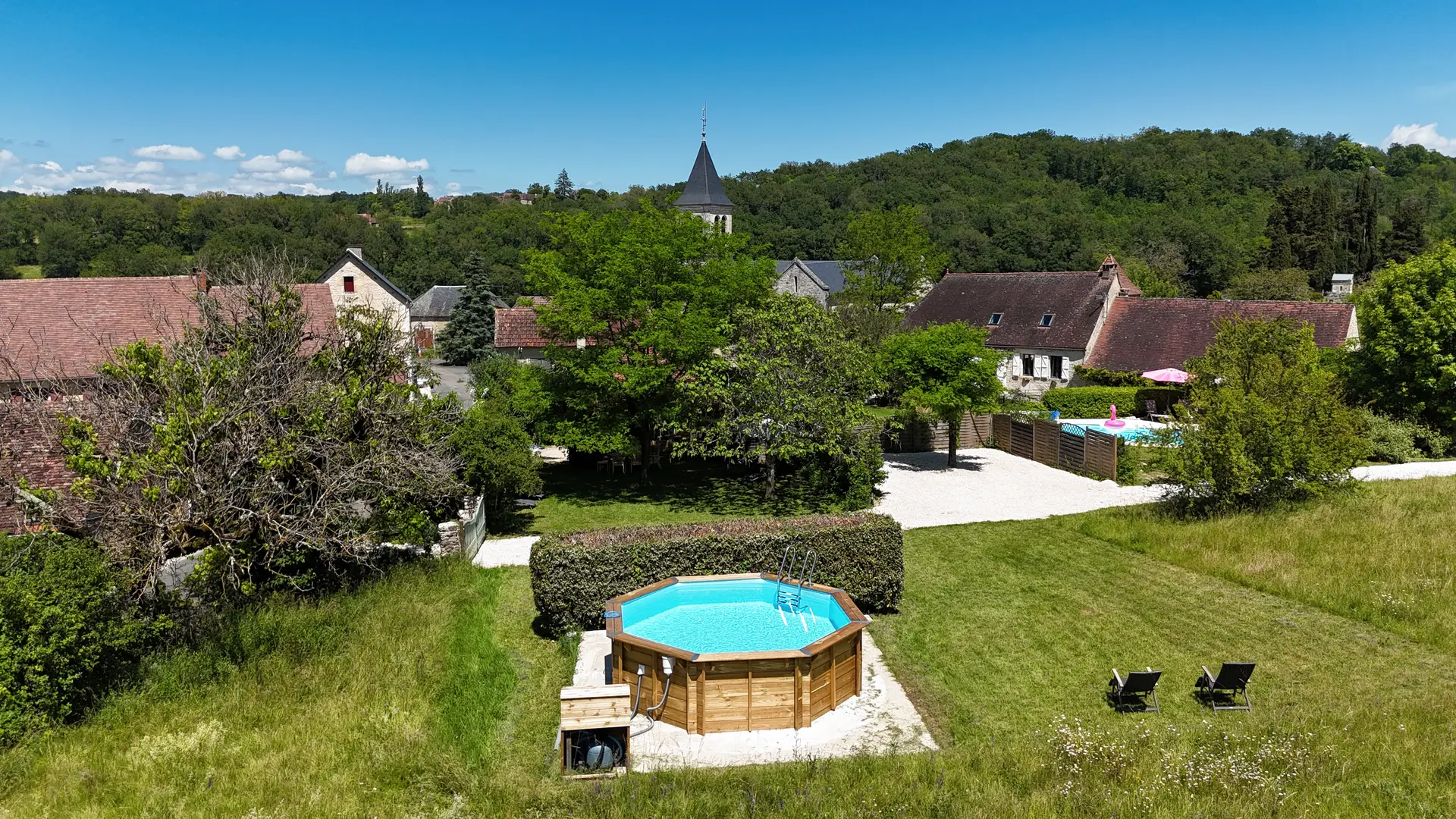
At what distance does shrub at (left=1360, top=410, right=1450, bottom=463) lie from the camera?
83.8 ft

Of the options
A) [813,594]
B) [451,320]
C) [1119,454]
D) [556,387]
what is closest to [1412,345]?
[1119,454]

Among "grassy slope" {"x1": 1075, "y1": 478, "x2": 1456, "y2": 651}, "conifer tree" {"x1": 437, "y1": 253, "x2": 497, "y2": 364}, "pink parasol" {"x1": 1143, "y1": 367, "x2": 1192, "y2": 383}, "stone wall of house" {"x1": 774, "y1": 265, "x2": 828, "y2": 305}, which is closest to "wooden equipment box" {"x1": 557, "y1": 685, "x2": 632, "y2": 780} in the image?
"grassy slope" {"x1": 1075, "y1": 478, "x2": 1456, "y2": 651}

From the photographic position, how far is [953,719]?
1059 cm

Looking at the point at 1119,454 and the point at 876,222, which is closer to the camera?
the point at 1119,454

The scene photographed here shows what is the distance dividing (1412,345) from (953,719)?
989 inches

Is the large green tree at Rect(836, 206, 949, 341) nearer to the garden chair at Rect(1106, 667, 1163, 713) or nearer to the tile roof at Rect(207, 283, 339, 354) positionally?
the tile roof at Rect(207, 283, 339, 354)

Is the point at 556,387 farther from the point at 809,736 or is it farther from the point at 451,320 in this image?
the point at 451,320

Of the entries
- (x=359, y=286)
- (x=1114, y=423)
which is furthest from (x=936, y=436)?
(x=359, y=286)

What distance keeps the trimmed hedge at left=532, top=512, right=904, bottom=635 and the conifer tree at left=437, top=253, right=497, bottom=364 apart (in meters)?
47.6

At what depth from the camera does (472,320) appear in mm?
59438

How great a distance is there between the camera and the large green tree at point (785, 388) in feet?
67.8

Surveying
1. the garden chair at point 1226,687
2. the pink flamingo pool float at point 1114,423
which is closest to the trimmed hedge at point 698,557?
the garden chair at point 1226,687

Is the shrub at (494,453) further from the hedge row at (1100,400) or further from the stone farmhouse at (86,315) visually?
the hedge row at (1100,400)

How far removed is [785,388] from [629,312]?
15.0 feet
